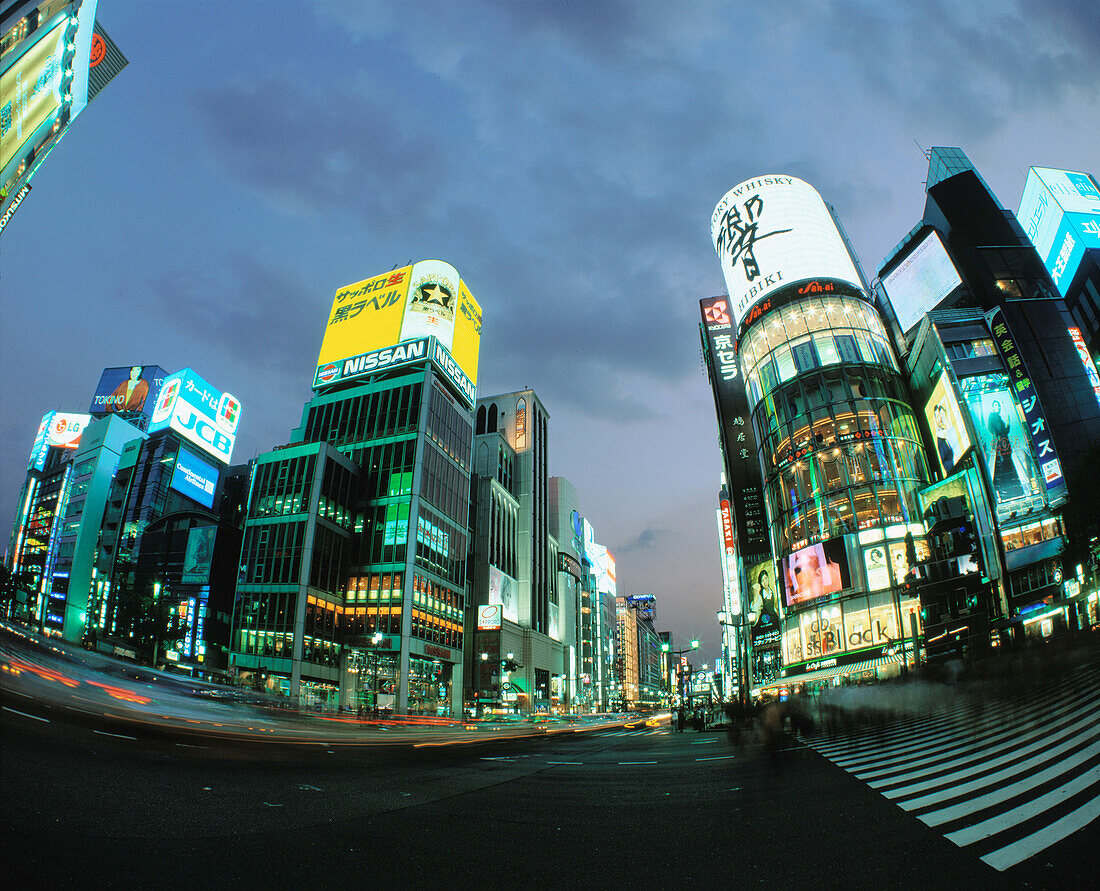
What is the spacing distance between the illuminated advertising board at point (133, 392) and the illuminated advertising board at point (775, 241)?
113288 mm

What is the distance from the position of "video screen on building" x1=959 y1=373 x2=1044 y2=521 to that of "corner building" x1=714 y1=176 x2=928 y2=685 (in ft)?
17.6

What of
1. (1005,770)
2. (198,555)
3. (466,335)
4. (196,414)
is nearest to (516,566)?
(466,335)

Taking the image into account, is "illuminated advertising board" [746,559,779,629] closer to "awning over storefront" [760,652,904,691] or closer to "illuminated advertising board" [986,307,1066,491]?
"awning over storefront" [760,652,904,691]

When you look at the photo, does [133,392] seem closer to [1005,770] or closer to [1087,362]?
[1005,770]

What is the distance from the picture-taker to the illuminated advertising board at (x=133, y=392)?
114625 millimetres

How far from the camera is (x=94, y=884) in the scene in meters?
3.84

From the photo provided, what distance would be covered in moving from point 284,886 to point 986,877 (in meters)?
5.45

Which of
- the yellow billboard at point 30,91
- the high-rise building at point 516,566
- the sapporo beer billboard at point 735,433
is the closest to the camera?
the yellow billboard at point 30,91

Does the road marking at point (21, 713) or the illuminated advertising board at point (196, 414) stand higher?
the illuminated advertising board at point (196, 414)

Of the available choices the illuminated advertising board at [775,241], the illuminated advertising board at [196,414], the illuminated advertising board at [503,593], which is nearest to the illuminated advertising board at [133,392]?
the illuminated advertising board at [196,414]

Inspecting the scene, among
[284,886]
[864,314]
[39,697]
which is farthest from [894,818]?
[864,314]

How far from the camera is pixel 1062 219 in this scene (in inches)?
2194

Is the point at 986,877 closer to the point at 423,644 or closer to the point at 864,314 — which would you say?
the point at 864,314

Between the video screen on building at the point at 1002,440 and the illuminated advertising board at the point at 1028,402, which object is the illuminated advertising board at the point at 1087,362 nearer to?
the illuminated advertising board at the point at 1028,402
